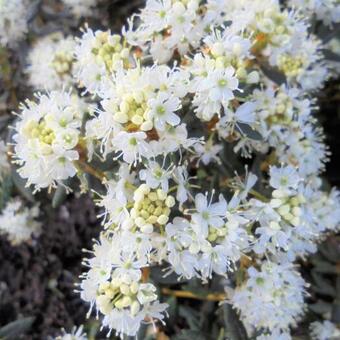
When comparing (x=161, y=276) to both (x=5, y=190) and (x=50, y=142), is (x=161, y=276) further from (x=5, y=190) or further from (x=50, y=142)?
(x=5, y=190)

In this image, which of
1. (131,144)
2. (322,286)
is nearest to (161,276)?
(131,144)

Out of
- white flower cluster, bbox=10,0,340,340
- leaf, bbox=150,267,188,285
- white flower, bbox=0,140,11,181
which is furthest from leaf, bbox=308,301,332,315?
white flower, bbox=0,140,11,181

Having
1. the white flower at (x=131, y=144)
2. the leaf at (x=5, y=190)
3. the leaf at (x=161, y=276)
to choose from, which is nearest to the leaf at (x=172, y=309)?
the leaf at (x=161, y=276)

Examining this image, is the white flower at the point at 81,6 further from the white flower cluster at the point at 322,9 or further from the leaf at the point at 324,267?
the leaf at the point at 324,267

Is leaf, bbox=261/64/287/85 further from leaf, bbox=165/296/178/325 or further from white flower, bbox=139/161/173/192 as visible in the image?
leaf, bbox=165/296/178/325

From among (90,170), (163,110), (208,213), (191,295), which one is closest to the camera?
(163,110)

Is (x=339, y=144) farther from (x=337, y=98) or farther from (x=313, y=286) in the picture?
(x=313, y=286)
